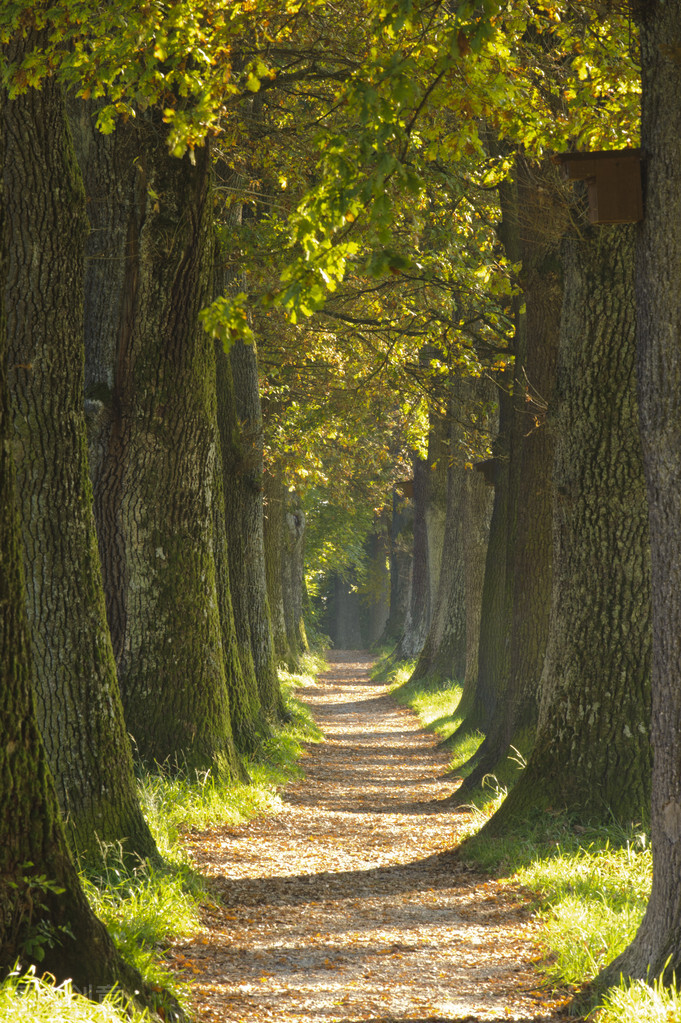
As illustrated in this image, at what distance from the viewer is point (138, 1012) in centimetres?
416

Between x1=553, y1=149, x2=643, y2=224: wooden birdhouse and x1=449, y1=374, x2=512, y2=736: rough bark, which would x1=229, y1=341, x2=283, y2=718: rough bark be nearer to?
x1=449, y1=374, x2=512, y2=736: rough bark

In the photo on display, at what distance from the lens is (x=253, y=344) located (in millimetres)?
7598

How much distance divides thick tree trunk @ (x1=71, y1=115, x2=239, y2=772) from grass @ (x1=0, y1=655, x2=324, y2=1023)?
1.36 feet

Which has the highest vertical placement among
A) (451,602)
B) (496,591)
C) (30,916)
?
(496,591)

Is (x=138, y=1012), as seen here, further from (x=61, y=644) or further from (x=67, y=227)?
(x=67, y=227)

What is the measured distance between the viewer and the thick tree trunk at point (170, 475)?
28.8 ft

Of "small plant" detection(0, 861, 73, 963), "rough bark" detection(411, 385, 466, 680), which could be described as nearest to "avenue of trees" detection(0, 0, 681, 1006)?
"small plant" detection(0, 861, 73, 963)

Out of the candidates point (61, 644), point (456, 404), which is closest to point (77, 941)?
point (61, 644)

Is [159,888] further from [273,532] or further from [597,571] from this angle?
[273,532]

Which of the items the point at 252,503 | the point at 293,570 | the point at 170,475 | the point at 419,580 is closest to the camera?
the point at 170,475

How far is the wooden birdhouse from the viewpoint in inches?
187

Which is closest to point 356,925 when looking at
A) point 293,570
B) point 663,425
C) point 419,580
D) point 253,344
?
point 663,425

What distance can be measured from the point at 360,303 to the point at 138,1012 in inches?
491

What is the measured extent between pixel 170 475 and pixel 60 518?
268 centimetres
